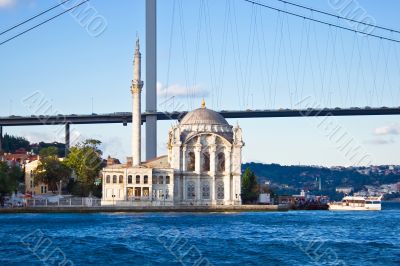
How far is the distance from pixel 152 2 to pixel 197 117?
557 inches

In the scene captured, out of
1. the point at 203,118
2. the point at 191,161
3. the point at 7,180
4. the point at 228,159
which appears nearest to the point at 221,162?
the point at 228,159

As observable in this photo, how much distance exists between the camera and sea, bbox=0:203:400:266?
34.6m

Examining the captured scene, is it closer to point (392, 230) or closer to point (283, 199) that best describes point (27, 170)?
point (283, 199)

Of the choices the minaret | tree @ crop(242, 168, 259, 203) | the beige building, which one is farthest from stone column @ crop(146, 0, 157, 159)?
the beige building

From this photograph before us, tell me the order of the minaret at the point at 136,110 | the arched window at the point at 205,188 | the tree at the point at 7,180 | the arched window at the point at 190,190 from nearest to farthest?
the tree at the point at 7,180
the minaret at the point at 136,110
the arched window at the point at 190,190
the arched window at the point at 205,188

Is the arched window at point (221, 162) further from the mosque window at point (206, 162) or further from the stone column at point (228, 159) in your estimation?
the mosque window at point (206, 162)

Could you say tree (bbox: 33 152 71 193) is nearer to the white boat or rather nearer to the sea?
the white boat

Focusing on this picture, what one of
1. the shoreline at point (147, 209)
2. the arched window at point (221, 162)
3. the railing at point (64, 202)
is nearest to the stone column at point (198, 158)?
the arched window at point (221, 162)

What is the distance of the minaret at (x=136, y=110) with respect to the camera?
9081 cm

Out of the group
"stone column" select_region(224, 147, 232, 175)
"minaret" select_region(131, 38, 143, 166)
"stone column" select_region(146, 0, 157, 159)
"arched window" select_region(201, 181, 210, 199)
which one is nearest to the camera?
"minaret" select_region(131, 38, 143, 166)

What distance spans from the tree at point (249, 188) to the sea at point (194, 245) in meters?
42.1

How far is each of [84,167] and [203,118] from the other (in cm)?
1438

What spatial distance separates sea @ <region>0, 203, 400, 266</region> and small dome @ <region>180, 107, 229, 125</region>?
126 ft

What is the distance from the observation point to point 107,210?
270ft
